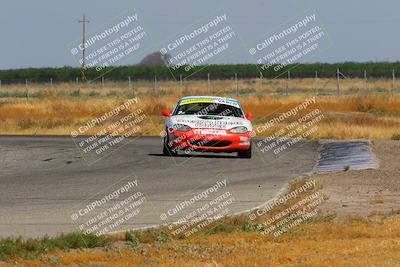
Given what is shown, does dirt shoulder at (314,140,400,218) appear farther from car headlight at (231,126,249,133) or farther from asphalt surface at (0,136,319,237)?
car headlight at (231,126,249,133)

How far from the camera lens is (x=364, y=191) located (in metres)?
18.6

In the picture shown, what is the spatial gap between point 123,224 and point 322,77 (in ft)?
332

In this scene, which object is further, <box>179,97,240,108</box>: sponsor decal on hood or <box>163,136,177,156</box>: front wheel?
<box>179,97,240,108</box>: sponsor decal on hood

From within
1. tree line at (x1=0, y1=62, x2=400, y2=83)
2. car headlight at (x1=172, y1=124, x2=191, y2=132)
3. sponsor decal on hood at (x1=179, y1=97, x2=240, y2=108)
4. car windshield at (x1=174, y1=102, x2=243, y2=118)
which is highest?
sponsor decal on hood at (x1=179, y1=97, x2=240, y2=108)

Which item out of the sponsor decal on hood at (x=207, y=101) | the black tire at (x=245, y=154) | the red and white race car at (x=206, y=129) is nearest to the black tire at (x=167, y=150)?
the red and white race car at (x=206, y=129)

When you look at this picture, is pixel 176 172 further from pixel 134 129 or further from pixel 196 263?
pixel 134 129

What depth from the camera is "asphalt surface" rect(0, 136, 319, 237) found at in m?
15.7

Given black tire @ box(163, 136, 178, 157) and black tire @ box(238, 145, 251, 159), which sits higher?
black tire @ box(163, 136, 178, 157)

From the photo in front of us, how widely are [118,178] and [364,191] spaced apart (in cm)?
555

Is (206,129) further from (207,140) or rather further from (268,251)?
(268,251)

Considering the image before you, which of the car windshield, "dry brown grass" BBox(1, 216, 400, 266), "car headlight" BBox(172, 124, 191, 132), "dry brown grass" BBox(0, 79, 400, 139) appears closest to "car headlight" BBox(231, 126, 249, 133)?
the car windshield

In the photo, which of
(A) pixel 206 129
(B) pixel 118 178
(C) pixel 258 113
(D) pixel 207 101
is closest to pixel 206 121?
(A) pixel 206 129

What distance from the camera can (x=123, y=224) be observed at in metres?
14.7

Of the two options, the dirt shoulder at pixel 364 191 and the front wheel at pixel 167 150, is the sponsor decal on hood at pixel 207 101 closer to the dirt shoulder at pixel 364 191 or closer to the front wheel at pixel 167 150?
the front wheel at pixel 167 150
